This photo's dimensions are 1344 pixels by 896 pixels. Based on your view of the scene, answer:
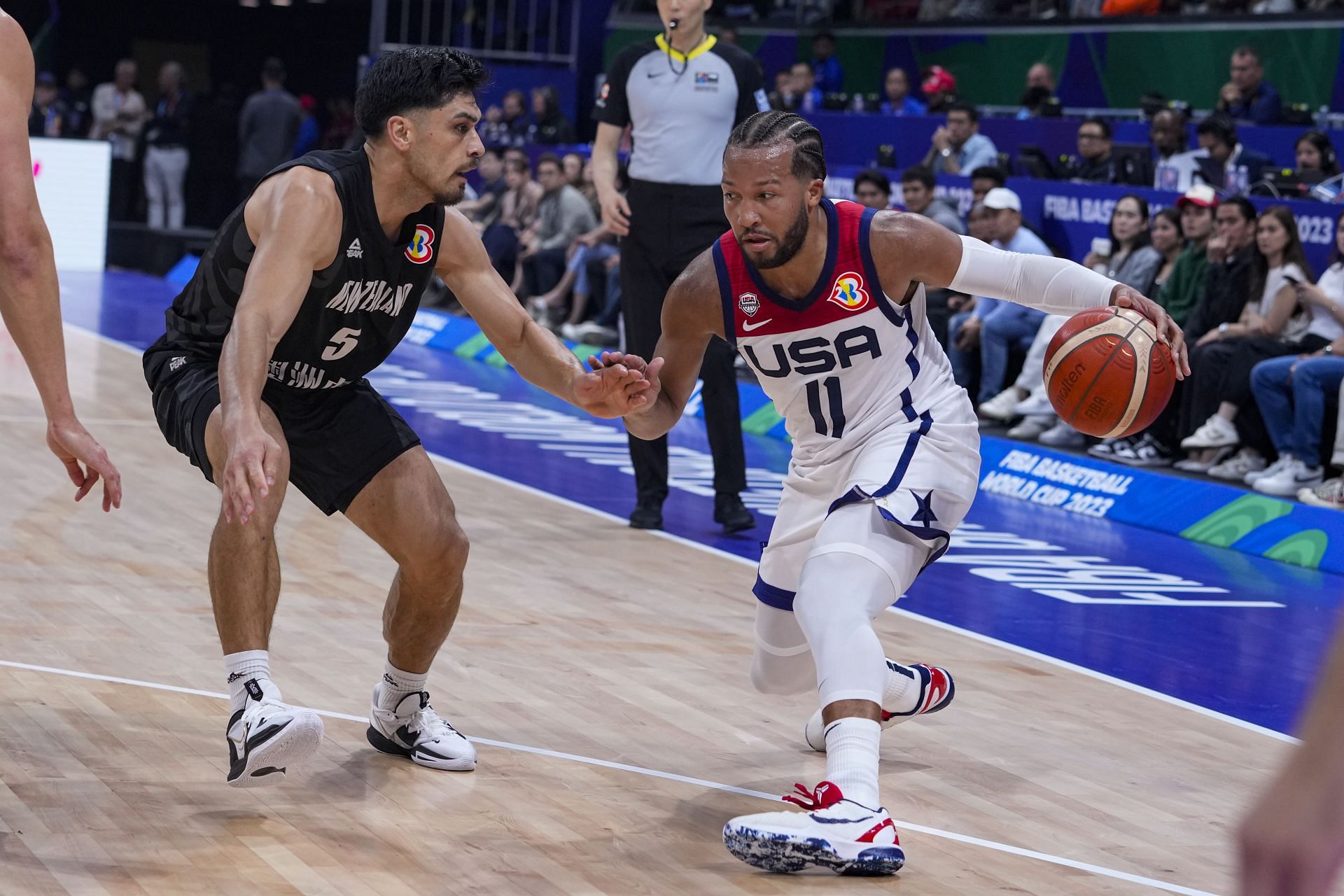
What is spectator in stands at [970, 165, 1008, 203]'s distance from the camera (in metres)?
10.4

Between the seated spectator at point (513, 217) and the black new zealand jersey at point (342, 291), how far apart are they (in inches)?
406

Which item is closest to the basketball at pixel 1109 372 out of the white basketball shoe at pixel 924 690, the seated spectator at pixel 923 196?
the white basketball shoe at pixel 924 690

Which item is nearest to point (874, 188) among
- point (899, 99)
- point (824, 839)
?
Answer: point (899, 99)

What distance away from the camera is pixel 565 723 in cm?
448

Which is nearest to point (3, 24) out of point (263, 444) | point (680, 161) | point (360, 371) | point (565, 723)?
point (263, 444)

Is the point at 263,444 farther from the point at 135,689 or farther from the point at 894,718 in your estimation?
the point at 894,718

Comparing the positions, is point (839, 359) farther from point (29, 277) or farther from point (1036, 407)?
point (1036, 407)

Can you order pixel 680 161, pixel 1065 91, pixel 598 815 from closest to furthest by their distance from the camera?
pixel 598 815
pixel 680 161
pixel 1065 91

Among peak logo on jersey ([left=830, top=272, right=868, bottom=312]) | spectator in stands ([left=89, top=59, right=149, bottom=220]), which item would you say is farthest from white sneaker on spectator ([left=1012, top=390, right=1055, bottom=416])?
spectator in stands ([left=89, top=59, right=149, bottom=220])

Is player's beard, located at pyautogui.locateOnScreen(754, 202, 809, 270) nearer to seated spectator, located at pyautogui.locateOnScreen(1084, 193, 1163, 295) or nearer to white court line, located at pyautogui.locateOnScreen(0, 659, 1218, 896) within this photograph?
white court line, located at pyautogui.locateOnScreen(0, 659, 1218, 896)

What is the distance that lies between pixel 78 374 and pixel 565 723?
25.1 ft

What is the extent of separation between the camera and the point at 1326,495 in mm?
7676

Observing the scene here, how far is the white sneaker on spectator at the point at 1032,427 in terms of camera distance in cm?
959

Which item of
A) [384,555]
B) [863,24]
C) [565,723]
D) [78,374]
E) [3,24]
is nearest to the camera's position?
[3,24]
